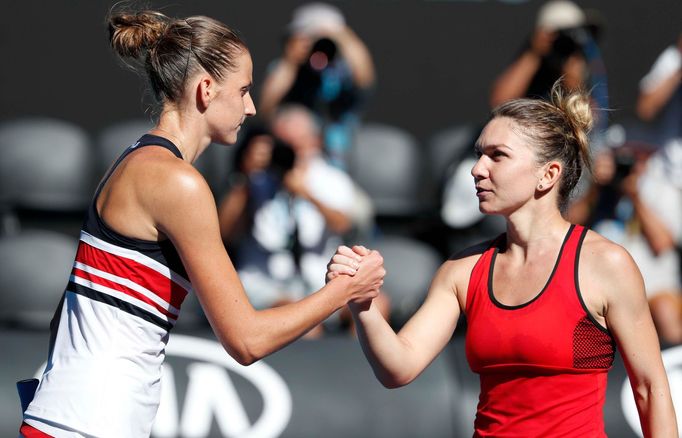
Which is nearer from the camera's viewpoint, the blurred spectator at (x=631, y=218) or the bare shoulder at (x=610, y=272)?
the bare shoulder at (x=610, y=272)

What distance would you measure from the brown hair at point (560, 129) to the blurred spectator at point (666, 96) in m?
3.26

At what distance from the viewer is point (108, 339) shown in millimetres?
2439

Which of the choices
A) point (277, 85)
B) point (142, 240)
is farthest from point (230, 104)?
point (277, 85)

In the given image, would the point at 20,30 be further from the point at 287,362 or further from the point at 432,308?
the point at 432,308

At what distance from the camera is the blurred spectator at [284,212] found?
17.4 ft

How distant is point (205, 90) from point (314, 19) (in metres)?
3.53

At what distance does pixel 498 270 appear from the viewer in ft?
9.57

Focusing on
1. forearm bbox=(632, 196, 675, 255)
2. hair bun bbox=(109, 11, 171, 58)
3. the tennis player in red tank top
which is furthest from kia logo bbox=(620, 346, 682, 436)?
hair bun bbox=(109, 11, 171, 58)

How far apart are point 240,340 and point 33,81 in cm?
441

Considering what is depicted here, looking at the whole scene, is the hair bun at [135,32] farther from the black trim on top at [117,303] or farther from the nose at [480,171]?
the nose at [480,171]

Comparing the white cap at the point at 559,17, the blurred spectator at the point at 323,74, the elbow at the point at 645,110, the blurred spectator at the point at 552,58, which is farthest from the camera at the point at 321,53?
the elbow at the point at 645,110

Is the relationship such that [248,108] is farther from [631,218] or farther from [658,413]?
[631,218]

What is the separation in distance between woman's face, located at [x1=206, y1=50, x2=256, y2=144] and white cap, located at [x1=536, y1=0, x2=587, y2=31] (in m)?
3.46

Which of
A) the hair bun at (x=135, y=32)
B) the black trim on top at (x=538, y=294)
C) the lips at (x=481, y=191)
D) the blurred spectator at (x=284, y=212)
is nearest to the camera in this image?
the hair bun at (x=135, y=32)
